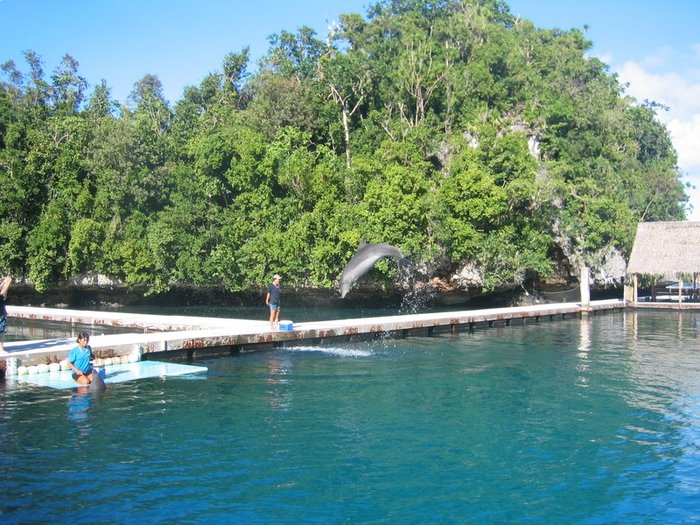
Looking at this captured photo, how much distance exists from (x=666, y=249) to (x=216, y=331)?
23.2 metres

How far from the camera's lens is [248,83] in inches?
1836

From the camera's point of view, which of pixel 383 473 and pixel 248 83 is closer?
pixel 383 473

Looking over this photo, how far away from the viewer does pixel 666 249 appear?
110ft

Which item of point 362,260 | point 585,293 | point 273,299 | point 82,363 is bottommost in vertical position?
point 82,363

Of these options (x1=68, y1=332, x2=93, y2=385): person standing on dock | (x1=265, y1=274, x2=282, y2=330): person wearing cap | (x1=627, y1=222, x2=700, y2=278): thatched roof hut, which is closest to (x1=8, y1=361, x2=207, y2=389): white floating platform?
(x1=68, y1=332, x2=93, y2=385): person standing on dock

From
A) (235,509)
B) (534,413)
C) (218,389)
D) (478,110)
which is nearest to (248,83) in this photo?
(478,110)

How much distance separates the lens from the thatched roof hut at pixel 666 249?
32.6 meters

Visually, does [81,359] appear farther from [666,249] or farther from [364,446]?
[666,249]

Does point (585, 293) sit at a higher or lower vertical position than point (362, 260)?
lower

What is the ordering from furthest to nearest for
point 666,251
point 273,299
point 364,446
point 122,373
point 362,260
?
point 666,251 → point 273,299 → point 362,260 → point 122,373 → point 364,446

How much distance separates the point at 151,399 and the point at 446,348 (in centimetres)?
947

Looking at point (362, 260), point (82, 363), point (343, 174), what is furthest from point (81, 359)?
point (343, 174)

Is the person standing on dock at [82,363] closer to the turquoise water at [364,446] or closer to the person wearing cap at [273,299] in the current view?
the turquoise water at [364,446]

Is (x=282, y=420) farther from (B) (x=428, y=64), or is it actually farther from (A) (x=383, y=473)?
(B) (x=428, y=64)
